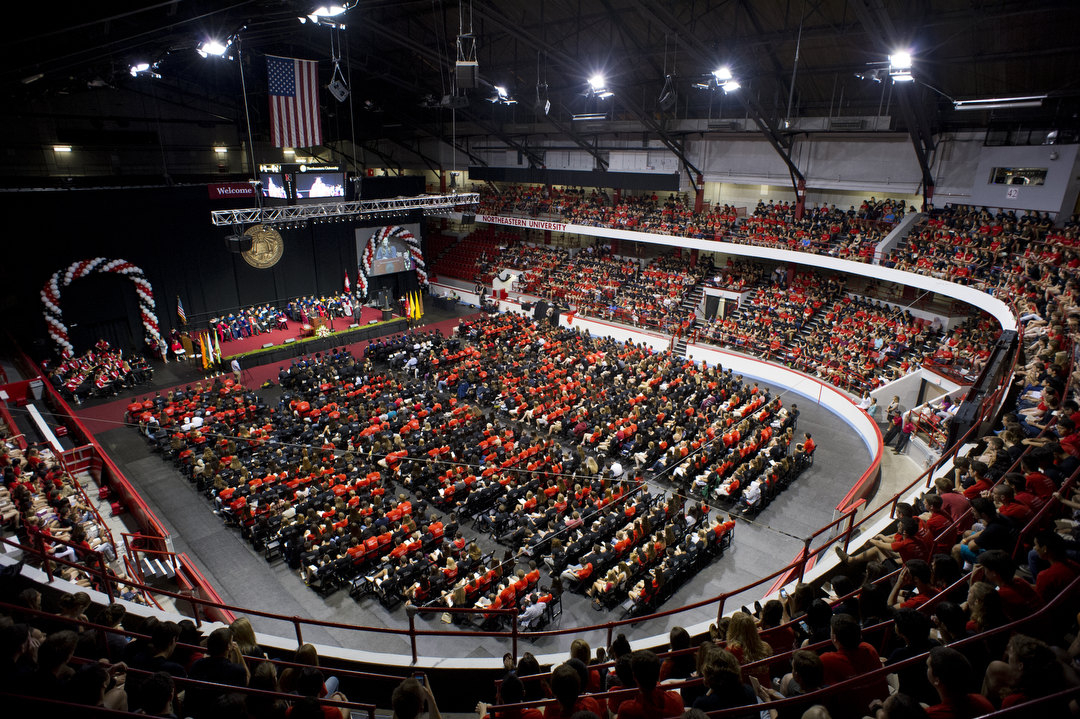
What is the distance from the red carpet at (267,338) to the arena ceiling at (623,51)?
1060 cm

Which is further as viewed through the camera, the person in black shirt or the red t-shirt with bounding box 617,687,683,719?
the person in black shirt

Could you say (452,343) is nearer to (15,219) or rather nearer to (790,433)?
(790,433)

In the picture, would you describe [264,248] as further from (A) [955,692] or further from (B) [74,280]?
(A) [955,692]

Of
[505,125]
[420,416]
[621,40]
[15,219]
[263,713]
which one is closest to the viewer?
[263,713]

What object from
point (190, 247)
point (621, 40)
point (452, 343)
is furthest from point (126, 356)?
point (621, 40)

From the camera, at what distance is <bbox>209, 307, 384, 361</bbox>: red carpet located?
2414 cm

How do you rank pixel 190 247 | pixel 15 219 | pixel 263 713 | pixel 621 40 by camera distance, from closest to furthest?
pixel 263 713 → pixel 15 219 → pixel 621 40 → pixel 190 247

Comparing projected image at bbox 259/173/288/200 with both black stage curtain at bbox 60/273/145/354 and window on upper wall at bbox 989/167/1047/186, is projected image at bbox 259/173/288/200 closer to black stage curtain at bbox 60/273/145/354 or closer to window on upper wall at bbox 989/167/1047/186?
black stage curtain at bbox 60/273/145/354

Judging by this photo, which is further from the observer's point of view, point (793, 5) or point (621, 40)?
point (621, 40)

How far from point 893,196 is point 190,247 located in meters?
31.2

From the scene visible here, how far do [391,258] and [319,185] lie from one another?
12117 millimetres

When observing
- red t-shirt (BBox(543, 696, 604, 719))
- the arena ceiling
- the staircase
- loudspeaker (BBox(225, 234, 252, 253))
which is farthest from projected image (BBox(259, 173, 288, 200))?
red t-shirt (BBox(543, 696, 604, 719))

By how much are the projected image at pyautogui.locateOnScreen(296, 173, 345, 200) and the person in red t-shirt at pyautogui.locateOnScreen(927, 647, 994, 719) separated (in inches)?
834

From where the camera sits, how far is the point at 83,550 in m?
6.76
